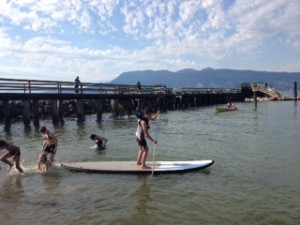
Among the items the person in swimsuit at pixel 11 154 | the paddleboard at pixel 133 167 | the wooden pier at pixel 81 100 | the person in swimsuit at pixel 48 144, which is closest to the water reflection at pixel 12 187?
the person in swimsuit at pixel 11 154

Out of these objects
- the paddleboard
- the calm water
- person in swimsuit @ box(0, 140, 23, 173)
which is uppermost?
person in swimsuit @ box(0, 140, 23, 173)

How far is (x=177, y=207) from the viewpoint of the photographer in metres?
9.33

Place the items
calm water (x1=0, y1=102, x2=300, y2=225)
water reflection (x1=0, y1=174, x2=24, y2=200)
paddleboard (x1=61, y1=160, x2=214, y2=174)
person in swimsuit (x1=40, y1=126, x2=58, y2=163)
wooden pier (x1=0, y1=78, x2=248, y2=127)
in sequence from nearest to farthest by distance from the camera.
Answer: calm water (x1=0, y1=102, x2=300, y2=225) → water reflection (x1=0, y1=174, x2=24, y2=200) → paddleboard (x1=61, y1=160, x2=214, y2=174) → person in swimsuit (x1=40, y1=126, x2=58, y2=163) → wooden pier (x1=0, y1=78, x2=248, y2=127)

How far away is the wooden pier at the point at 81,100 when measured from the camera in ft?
92.7

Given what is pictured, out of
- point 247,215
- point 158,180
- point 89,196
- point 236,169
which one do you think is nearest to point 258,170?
point 236,169

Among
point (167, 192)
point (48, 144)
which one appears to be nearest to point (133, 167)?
point (167, 192)

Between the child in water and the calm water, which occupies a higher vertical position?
the child in water

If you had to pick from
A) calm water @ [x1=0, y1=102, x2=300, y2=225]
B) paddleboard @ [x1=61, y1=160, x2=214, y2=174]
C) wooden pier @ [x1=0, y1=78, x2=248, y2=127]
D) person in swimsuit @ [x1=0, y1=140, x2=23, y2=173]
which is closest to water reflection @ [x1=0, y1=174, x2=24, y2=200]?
calm water @ [x1=0, y1=102, x2=300, y2=225]

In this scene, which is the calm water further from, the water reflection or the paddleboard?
the paddleboard

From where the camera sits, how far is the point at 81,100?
33938mm

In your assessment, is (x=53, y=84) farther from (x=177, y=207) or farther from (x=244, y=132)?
(x=177, y=207)

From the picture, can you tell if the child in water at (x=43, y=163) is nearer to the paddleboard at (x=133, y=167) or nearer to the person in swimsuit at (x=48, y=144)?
the person in swimsuit at (x=48, y=144)

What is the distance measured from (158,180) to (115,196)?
72.2 inches

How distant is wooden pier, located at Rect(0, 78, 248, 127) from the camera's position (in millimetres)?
28266
